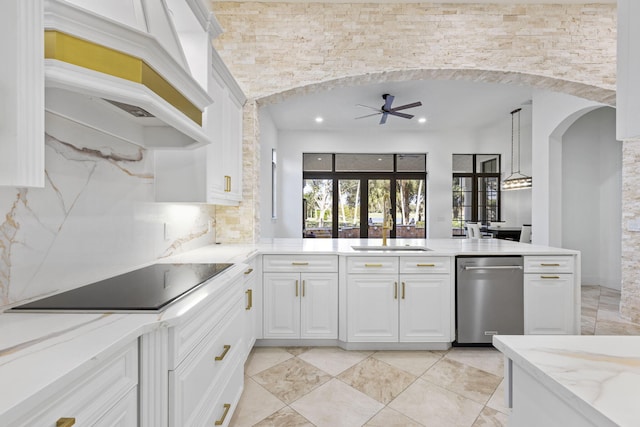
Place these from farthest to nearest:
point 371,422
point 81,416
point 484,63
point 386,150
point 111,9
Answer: point 386,150, point 484,63, point 371,422, point 111,9, point 81,416

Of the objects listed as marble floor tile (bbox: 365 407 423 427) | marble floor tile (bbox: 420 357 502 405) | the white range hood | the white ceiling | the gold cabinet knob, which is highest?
the white ceiling

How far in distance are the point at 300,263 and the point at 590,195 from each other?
5.25 m

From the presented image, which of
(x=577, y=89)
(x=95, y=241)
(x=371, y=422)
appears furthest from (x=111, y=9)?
(x=577, y=89)

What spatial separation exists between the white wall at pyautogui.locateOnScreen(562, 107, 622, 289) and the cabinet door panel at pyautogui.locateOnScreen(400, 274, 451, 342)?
154 inches

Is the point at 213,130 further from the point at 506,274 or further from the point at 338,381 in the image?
the point at 506,274

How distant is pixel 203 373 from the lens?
1321mm

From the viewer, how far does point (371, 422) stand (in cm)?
185

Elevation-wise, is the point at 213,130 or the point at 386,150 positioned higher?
the point at 386,150

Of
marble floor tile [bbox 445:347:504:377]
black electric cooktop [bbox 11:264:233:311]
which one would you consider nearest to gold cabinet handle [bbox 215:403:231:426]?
black electric cooktop [bbox 11:264:233:311]

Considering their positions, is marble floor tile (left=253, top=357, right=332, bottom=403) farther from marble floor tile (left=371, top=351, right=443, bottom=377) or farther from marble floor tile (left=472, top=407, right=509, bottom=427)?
marble floor tile (left=472, top=407, right=509, bottom=427)

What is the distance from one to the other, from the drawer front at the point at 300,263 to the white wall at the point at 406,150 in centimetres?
479

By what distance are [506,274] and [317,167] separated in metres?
5.55

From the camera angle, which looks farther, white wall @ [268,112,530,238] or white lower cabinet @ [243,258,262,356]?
white wall @ [268,112,530,238]

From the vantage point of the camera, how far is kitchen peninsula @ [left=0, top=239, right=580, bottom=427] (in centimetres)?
71
